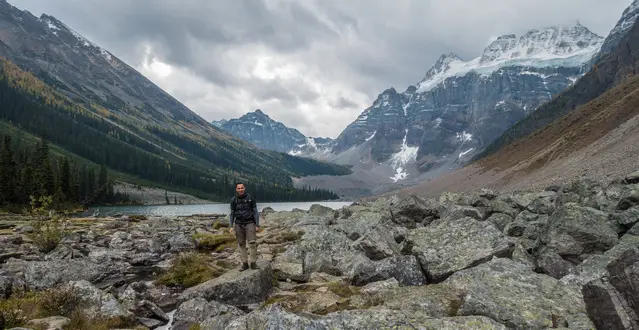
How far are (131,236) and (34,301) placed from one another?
21983mm

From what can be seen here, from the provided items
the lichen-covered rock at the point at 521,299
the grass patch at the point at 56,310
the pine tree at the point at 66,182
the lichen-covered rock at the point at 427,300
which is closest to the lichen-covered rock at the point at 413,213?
the lichen-covered rock at the point at 521,299

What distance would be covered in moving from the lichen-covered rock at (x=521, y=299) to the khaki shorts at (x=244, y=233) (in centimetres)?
834

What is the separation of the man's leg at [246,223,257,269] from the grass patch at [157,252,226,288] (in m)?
1.89

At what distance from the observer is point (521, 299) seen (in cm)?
808

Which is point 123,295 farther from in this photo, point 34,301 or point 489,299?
point 489,299

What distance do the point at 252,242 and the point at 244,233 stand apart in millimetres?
881

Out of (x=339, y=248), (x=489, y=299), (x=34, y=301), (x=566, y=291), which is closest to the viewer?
(x=489, y=299)

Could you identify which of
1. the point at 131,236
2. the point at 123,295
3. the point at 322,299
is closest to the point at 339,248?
the point at 322,299

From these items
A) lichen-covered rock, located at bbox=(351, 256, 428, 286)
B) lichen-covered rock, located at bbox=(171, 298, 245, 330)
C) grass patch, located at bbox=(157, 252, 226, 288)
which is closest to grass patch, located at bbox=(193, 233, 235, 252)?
grass patch, located at bbox=(157, 252, 226, 288)

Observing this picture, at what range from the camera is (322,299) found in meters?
10.7

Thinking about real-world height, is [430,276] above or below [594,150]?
below

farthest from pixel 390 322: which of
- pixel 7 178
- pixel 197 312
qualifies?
pixel 7 178

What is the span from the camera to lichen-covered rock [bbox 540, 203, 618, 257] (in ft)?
42.3

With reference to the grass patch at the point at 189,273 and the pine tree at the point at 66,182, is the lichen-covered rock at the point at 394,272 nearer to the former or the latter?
the grass patch at the point at 189,273
